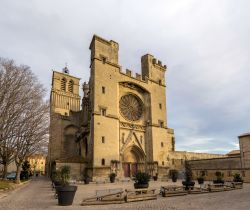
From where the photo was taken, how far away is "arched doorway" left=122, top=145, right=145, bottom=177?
114ft

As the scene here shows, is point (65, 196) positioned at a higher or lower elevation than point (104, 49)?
lower

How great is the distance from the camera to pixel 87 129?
34.3 meters

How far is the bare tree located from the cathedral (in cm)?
525

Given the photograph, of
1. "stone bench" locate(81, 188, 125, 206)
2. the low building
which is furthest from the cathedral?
"stone bench" locate(81, 188, 125, 206)

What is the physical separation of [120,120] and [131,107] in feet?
12.3

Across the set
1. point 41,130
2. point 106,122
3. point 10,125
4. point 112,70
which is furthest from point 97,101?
point 10,125

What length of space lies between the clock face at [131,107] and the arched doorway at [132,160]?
15.6 ft

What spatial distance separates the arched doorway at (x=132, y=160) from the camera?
3486 centimetres

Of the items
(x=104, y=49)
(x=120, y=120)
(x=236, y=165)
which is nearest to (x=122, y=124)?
(x=120, y=120)

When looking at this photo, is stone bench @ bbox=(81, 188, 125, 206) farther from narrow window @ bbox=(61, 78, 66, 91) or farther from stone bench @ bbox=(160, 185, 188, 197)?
narrow window @ bbox=(61, 78, 66, 91)

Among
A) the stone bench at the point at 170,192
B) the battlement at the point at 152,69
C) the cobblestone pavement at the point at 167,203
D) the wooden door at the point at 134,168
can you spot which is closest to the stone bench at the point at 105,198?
the cobblestone pavement at the point at 167,203

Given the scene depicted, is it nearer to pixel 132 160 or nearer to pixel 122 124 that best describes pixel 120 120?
pixel 122 124

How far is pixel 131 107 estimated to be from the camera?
38281 mm

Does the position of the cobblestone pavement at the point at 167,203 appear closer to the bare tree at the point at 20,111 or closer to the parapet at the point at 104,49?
the bare tree at the point at 20,111
